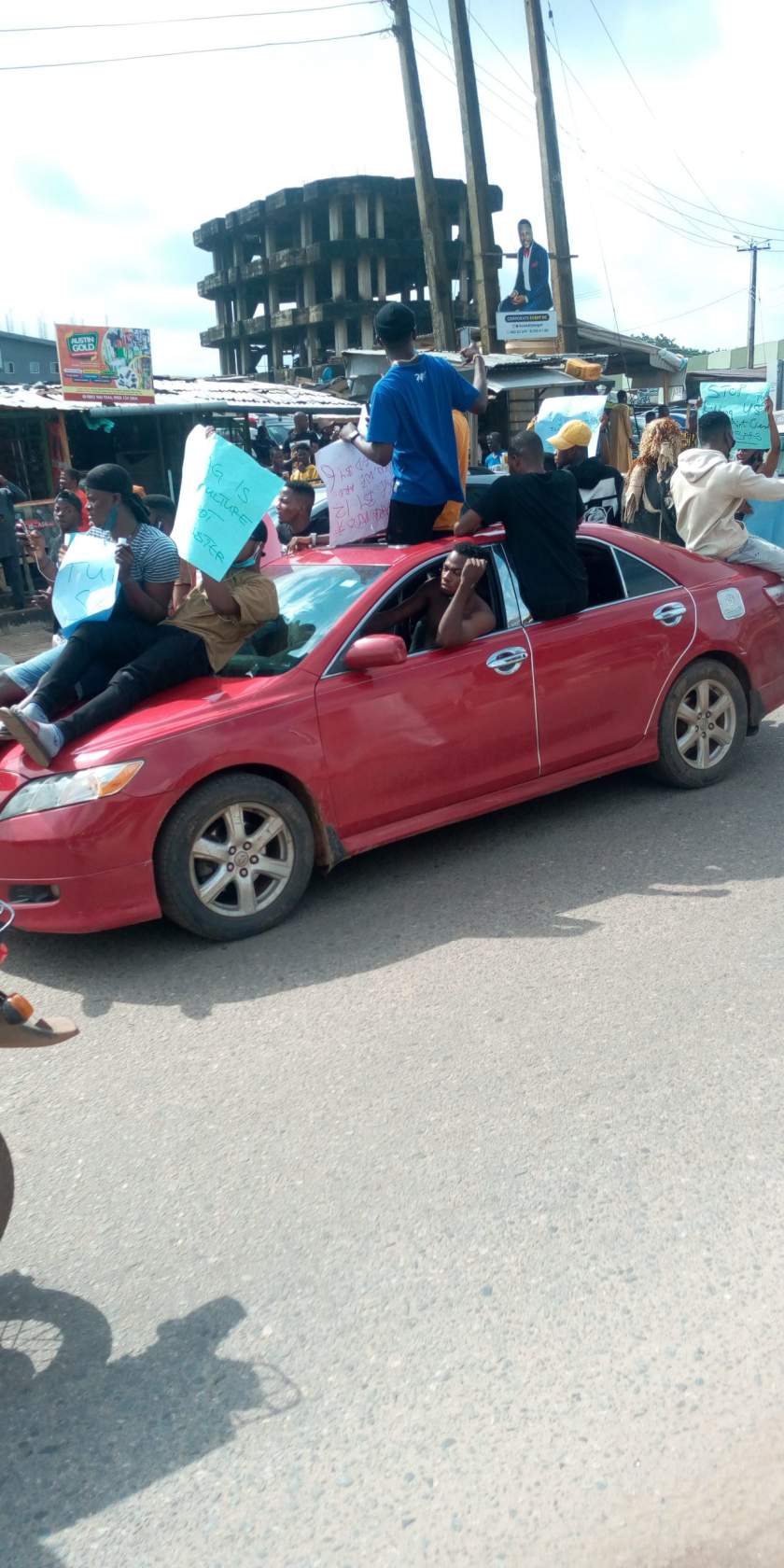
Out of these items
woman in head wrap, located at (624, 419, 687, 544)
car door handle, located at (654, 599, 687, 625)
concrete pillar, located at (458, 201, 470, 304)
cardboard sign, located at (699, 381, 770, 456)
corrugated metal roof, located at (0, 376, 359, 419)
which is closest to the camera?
car door handle, located at (654, 599, 687, 625)

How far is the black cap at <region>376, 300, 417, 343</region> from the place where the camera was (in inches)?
232

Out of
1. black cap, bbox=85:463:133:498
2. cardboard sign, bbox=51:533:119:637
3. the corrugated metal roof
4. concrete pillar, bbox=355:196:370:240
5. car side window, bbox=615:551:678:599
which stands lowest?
car side window, bbox=615:551:678:599

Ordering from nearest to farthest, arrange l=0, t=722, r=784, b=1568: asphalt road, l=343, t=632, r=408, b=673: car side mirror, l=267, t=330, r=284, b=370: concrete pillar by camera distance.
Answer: l=0, t=722, r=784, b=1568: asphalt road
l=343, t=632, r=408, b=673: car side mirror
l=267, t=330, r=284, b=370: concrete pillar

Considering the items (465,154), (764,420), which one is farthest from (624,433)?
(465,154)

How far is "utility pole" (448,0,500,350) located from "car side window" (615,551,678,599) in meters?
14.0

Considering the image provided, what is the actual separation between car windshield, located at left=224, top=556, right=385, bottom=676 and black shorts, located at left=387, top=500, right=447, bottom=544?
18.2 inches

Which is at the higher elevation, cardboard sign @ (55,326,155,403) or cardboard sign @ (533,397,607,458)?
cardboard sign @ (55,326,155,403)

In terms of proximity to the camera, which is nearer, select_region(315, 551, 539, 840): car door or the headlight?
the headlight

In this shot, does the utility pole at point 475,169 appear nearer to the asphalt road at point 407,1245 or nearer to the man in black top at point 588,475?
the man in black top at point 588,475

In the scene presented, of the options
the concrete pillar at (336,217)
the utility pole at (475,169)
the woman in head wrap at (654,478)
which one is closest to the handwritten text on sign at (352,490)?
the woman in head wrap at (654,478)

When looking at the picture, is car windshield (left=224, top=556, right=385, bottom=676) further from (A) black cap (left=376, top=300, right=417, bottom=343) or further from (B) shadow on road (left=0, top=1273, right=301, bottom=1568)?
(B) shadow on road (left=0, top=1273, right=301, bottom=1568)

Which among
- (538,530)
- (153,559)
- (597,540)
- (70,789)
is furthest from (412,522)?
(70,789)

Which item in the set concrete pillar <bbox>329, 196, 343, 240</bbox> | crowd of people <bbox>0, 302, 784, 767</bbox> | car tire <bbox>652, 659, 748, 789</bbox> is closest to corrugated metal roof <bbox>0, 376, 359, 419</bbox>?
crowd of people <bbox>0, 302, 784, 767</bbox>

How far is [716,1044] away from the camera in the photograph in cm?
370
